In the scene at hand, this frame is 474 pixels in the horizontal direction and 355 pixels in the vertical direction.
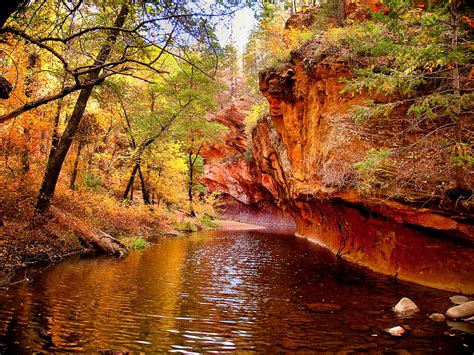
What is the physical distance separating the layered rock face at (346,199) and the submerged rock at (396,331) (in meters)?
4.17

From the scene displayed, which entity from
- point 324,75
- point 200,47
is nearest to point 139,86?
point 324,75

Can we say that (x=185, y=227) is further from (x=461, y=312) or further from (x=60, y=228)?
(x=461, y=312)

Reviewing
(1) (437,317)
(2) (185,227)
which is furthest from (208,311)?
(2) (185,227)

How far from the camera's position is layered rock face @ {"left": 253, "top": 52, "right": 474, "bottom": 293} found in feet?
31.8

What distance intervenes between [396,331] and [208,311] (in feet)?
12.1

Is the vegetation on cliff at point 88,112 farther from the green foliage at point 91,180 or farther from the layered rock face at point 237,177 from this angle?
the layered rock face at point 237,177

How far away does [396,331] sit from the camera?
6.07 meters

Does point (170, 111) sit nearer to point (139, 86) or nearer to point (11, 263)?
point (139, 86)

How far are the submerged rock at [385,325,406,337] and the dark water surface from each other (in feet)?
0.40

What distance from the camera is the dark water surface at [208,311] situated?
5426 mm

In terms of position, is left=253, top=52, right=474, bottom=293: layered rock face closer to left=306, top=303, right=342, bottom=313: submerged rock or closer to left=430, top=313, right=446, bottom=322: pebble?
left=430, top=313, right=446, bottom=322: pebble

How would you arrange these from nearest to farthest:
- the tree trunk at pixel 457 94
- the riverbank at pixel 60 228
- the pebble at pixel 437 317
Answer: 1. the pebble at pixel 437 317
2. the tree trunk at pixel 457 94
3. the riverbank at pixel 60 228

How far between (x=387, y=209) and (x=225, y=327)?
23.9ft

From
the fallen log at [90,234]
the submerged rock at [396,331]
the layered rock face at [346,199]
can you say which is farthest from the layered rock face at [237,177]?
the submerged rock at [396,331]
